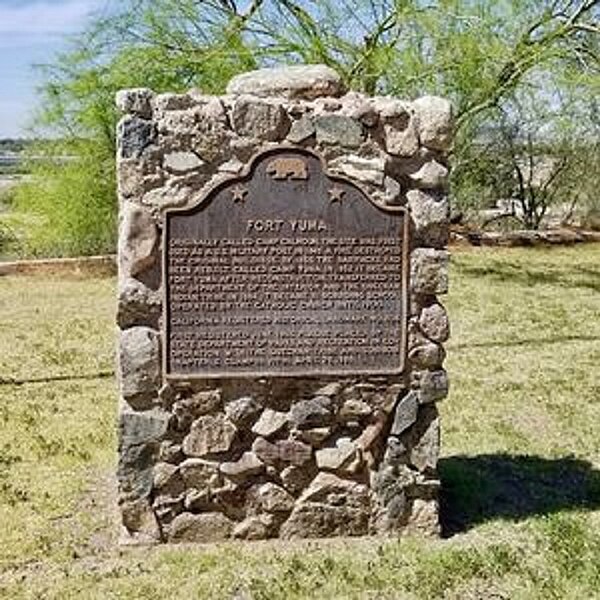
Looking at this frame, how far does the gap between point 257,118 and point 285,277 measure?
2.17 feet

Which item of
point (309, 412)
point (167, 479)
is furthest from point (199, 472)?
point (309, 412)

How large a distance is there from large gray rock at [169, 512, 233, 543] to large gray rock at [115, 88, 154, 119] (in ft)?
5.50

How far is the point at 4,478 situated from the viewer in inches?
200

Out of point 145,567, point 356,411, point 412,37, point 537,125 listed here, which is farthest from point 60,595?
point 537,125

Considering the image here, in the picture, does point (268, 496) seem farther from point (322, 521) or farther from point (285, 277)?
point (285, 277)

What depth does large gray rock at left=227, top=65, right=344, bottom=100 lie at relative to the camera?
4.19 m

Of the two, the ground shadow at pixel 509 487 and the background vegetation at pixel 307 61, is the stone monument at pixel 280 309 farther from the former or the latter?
the background vegetation at pixel 307 61

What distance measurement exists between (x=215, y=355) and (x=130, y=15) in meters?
10.1

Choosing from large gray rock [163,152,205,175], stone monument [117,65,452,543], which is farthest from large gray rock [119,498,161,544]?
large gray rock [163,152,205,175]

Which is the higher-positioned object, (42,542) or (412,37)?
(412,37)

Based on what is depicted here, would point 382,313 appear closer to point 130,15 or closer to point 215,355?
point 215,355

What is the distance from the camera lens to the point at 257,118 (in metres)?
4.04

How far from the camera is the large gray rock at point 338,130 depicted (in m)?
4.09

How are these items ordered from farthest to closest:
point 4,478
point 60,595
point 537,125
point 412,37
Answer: point 537,125 < point 412,37 < point 4,478 < point 60,595
